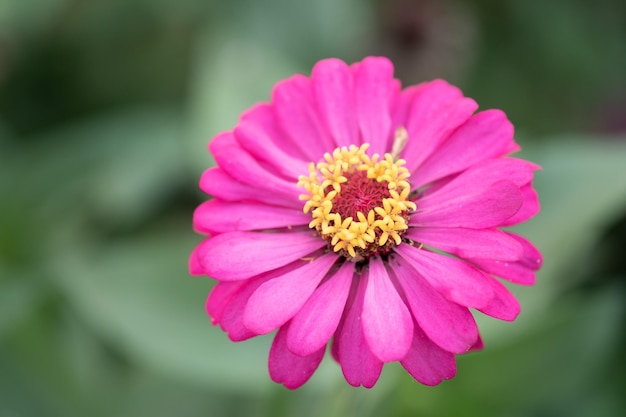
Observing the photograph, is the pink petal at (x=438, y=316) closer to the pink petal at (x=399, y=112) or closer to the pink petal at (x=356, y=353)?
the pink petal at (x=356, y=353)

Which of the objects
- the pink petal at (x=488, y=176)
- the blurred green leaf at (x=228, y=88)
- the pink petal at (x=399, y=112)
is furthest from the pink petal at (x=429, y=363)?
the blurred green leaf at (x=228, y=88)

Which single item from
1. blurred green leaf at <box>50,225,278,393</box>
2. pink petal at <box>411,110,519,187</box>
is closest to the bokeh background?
blurred green leaf at <box>50,225,278,393</box>

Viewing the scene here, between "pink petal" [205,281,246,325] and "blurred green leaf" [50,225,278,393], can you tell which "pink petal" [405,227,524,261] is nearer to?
"pink petal" [205,281,246,325]

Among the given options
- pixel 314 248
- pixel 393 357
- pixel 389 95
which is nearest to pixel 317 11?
pixel 389 95

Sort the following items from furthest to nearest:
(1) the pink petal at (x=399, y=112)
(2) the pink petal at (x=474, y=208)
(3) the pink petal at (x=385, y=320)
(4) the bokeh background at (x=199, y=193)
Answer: (4) the bokeh background at (x=199, y=193), (1) the pink petal at (x=399, y=112), (2) the pink petal at (x=474, y=208), (3) the pink petal at (x=385, y=320)

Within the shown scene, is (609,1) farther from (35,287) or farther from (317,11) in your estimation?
(35,287)

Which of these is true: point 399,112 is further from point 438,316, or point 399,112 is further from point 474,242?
point 438,316

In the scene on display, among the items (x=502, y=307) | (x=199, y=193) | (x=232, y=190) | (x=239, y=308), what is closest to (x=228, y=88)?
(x=199, y=193)
